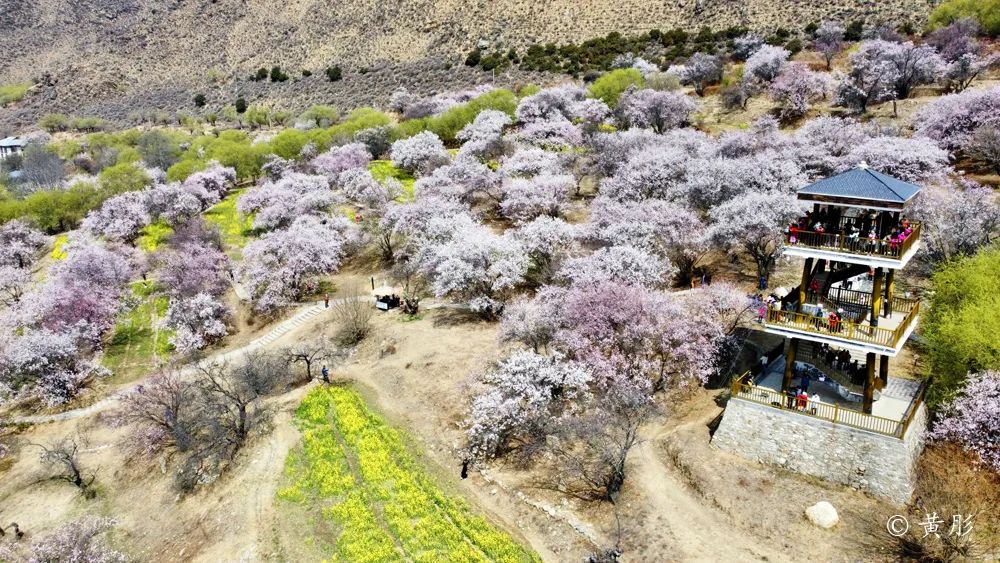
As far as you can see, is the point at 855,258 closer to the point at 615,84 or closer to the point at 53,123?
the point at 615,84

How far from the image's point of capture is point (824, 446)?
20.7 meters

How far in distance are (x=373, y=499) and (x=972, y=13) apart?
7678cm

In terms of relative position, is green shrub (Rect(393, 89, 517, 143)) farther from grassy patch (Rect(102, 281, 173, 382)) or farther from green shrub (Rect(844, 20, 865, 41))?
green shrub (Rect(844, 20, 865, 41))

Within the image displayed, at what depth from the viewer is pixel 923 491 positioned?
19.8 m

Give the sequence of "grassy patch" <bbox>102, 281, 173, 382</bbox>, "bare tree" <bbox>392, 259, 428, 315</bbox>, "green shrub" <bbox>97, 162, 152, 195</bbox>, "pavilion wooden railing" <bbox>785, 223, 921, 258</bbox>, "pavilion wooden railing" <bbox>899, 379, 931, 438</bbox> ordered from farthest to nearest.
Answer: "green shrub" <bbox>97, 162, 152, 195</bbox>, "grassy patch" <bbox>102, 281, 173, 382</bbox>, "bare tree" <bbox>392, 259, 428, 315</bbox>, "pavilion wooden railing" <bbox>899, 379, 931, 438</bbox>, "pavilion wooden railing" <bbox>785, 223, 921, 258</bbox>

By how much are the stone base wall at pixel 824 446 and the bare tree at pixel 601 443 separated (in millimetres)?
3327

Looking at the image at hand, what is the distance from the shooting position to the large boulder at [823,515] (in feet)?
63.2

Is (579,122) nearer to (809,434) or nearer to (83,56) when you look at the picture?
(809,434)

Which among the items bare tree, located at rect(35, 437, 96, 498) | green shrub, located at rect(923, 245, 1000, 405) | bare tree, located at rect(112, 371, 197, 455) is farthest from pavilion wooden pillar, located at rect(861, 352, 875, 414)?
bare tree, located at rect(35, 437, 96, 498)

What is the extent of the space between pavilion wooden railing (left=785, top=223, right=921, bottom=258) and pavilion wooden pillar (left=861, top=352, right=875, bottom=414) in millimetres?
3417

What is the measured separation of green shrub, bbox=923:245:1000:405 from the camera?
20672 millimetres

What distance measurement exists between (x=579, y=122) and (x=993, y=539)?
58.3 metres

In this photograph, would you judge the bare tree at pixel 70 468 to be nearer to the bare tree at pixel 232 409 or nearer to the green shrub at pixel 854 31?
the bare tree at pixel 232 409

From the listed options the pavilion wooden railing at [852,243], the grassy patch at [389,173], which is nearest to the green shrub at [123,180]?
the grassy patch at [389,173]
